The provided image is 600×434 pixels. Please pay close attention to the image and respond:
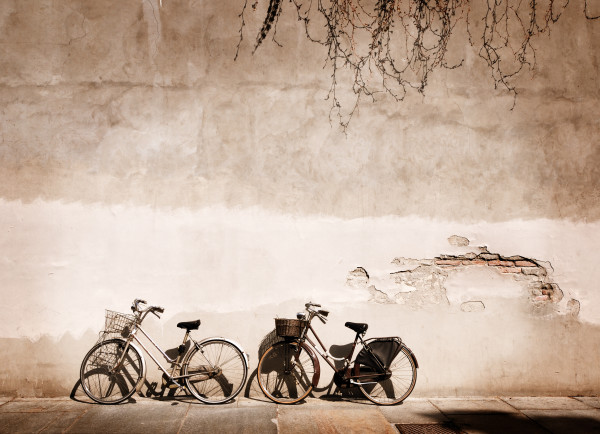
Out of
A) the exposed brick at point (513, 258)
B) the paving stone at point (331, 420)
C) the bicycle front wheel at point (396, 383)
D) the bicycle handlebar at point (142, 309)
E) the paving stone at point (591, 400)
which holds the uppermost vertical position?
the exposed brick at point (513, 258)

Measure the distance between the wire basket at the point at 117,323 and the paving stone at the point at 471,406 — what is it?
11.5 feet

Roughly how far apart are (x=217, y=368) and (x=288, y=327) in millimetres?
910

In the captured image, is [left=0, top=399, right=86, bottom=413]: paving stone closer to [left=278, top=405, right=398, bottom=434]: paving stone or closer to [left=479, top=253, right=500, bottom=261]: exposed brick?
[left=278, top=405, right=398, bottom=434]: paving stone

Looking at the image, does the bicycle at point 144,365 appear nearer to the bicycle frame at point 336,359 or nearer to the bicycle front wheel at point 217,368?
the bicycle front wheel at point 217,368

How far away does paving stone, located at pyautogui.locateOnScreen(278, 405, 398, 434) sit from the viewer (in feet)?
14.3

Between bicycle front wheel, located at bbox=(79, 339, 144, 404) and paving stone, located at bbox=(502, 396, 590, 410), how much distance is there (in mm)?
4097

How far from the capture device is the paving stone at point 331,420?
434 cm

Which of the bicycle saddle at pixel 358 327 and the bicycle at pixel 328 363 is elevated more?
the bicycle saddle at pixel 358 327

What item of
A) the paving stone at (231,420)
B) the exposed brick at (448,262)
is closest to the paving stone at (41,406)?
the paving stone at (231,420)

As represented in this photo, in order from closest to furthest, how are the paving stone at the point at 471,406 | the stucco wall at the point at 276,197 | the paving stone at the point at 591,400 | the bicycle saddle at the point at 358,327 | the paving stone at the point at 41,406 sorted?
the paving stone at the point at 41,406
the paving stone at the point at 471,406
the bicycle saddle at the point at 358,327
the paving stone at the point at 591,400
the stucco wall at the point at 276,197

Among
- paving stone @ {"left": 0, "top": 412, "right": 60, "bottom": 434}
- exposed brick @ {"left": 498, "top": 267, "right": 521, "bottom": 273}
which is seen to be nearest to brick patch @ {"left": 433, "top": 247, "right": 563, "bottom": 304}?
exposed brick @ {"left": 498, "top": 267, "right": 521, "bottom": 273}

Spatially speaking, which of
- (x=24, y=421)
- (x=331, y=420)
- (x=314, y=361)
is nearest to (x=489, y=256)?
(x=314, y=361)

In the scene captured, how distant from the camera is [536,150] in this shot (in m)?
5.52

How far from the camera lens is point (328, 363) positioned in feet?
17.0
